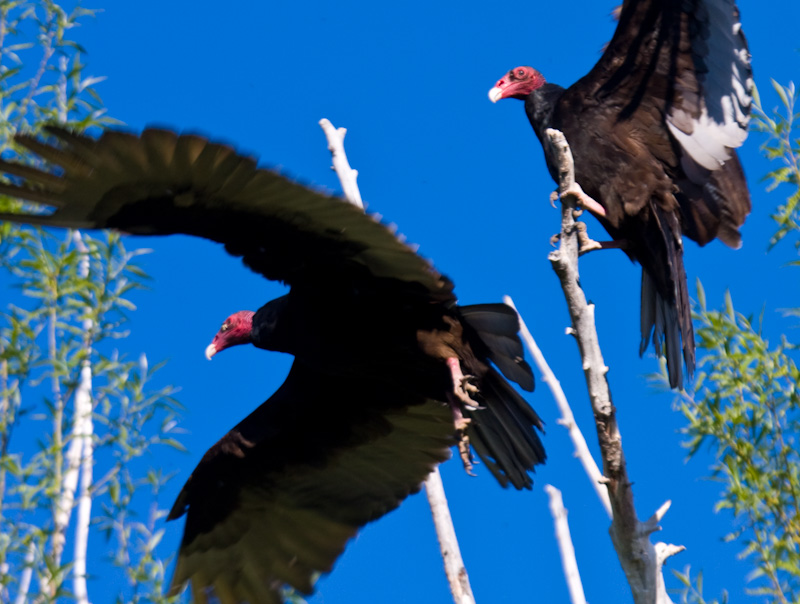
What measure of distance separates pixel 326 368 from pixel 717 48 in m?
1.68

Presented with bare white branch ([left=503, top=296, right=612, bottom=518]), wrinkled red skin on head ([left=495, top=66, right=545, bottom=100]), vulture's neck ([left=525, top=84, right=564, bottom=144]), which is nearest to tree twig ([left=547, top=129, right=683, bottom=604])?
bare white branch ([left=503, top=296, right=612, bottom=518])

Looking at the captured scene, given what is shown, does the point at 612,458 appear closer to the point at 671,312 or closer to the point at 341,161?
the point at 671,312

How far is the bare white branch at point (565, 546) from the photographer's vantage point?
10.6 ft

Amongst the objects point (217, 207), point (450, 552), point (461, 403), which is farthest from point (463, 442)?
point (217, 207)

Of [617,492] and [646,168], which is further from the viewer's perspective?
[646,168]

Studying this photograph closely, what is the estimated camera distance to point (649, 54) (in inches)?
150

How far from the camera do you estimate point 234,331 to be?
4402 mm

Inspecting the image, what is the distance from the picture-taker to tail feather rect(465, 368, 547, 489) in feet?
11.8

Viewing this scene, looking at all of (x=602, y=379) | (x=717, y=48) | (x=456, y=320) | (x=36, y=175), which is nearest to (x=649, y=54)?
(x=717, y=48)

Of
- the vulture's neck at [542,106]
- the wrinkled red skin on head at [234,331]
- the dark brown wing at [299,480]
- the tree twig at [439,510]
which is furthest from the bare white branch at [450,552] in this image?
the vulture's neck at [542,106]

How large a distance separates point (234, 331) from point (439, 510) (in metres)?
1.18

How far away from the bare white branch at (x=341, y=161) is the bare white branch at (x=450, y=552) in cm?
114

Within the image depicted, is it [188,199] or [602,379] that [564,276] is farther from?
[188,199]

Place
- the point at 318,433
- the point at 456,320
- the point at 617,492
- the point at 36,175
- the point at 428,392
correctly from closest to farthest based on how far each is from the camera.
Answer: the point at 36,175 < the point at 617,492 < the point at 456,320 < the point at 428,392 < the point at 318,433
